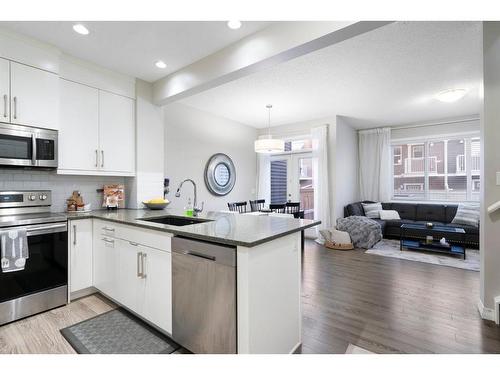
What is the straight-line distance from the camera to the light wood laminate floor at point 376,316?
1.87 metres

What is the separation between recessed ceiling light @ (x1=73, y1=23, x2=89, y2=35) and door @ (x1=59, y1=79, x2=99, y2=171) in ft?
2.10

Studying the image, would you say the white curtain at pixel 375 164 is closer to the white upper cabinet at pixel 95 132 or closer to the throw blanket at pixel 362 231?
the throw blanket at pixel 362 231

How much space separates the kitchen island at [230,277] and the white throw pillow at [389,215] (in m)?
4.45

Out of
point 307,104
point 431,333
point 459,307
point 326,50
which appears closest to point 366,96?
point 307,104

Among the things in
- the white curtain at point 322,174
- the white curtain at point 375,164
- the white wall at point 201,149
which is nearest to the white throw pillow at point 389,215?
the white curtain at point 375,164

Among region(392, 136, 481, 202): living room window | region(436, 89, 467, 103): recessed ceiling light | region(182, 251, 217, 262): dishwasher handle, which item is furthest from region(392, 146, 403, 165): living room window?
region(182, 251, 217, 262): dishwasher handle

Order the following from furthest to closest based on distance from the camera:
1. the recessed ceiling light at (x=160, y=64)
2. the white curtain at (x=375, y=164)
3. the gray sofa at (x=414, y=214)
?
the white curtain at (x=375, y=164), the gray sofa at (x=414, y=214), the recessed ceiling light at (x=160, y=64)

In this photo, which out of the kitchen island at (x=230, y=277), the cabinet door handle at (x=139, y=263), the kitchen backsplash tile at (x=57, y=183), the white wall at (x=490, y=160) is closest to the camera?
the kitchen island at (x=230, y=277)

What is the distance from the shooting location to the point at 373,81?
356 centimetres

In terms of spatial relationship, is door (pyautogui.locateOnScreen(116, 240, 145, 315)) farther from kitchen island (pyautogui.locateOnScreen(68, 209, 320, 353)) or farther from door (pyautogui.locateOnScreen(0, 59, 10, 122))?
door (pyautogui.locateOnScreen(0, 59, 10, 122))

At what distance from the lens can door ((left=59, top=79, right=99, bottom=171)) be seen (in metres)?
2.68

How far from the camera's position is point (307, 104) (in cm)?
464

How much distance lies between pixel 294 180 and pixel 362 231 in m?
2.15

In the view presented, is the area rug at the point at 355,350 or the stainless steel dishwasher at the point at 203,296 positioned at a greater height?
the stainless steel dishwasher at the point at 203,296
